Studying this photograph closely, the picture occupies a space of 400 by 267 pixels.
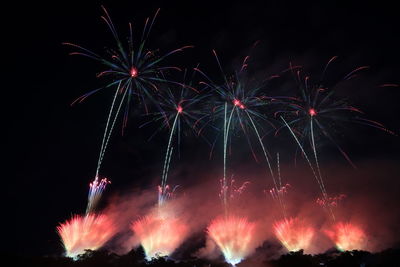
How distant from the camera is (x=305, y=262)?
7325cm

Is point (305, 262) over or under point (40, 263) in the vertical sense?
under

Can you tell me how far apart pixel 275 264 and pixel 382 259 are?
29.7 meters

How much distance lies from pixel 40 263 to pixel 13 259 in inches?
276

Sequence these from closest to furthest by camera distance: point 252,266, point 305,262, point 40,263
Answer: point 40,263 < point 305,262 < point 252,266

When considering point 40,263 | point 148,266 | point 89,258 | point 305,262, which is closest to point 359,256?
point 305,262

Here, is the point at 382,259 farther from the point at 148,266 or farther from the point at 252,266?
the point at 148,266

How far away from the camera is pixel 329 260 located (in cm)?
7462

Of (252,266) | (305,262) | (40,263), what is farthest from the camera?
(252,266)

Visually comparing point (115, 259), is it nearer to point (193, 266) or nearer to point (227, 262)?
point (193, 266)

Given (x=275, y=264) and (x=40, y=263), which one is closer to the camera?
(x=40, y=263)

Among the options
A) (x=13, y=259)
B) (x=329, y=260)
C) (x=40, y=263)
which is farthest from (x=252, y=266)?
(x=13, y=259)

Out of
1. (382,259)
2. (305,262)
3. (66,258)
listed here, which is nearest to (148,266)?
(66,258)

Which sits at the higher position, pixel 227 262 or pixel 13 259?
pixel 13 259

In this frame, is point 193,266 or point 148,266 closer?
point 148,266
